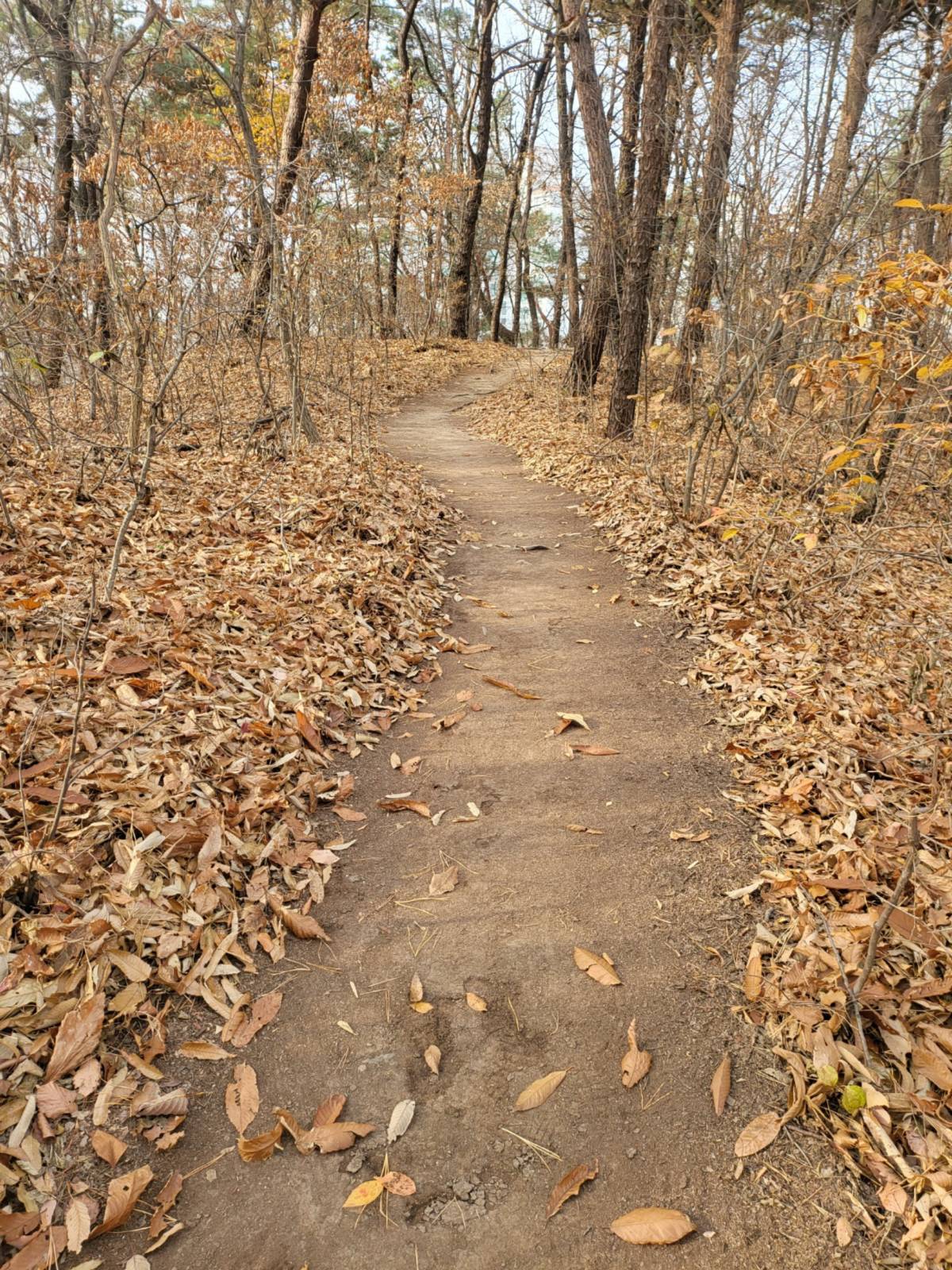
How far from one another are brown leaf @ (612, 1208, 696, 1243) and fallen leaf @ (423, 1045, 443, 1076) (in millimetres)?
615

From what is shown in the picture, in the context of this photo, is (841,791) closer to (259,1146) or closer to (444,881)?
(444,881)

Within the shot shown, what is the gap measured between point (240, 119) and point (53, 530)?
4646 millimetres

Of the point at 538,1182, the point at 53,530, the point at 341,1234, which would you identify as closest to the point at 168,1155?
the point at 341,1234

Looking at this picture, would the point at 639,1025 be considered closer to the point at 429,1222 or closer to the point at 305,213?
the point at 429,1222

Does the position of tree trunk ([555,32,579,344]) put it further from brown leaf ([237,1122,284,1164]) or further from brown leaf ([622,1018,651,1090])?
brown leaf ([237,1122,284,1164])

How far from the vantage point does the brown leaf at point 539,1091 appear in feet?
6.79

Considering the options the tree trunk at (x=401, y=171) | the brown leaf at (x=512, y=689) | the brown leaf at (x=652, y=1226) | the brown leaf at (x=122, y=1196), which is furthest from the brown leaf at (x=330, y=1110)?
the tree trunk at (x=401, y=171)

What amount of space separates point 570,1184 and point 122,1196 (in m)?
1.14

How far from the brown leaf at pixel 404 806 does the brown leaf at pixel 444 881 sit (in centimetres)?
38

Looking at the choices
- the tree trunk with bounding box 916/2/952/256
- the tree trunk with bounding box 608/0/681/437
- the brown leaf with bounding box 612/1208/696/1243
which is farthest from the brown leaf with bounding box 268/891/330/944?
the tree trunk with bounding box 916/2/952/256

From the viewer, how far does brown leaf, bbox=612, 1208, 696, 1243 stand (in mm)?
1783

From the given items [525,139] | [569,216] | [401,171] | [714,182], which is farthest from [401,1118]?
[525,139]

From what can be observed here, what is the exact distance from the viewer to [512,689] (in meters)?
4.21

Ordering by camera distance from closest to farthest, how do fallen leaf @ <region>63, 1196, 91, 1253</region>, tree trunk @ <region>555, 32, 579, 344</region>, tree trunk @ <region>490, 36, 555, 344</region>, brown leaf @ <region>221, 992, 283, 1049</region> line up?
fallen leaf @ <region>63, 1196, 91, 1253</region> → brown leaf @ <region>221, 992, 283, 1049</region> → tree trunk @ <region>555, 32, 579, 344</region> → tree trunk @ <region>490, 36, 555, 344</region>
